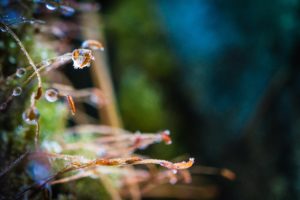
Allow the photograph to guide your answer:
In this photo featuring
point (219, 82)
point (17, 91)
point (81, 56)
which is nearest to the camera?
point (81, 56)

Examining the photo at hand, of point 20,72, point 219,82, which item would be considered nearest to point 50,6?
point 20,72

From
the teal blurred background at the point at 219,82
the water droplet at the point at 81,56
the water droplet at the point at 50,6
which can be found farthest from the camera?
the teal blurred background at the point at 219,82

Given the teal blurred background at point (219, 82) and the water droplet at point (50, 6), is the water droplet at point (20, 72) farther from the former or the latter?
the teal blurred background at point (219, 82)

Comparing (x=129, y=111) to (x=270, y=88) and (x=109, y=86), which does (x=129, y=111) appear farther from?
(x=270, y=88)

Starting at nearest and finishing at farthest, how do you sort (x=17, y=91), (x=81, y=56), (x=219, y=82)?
(x=81, y=56) → (x=17, y=91) → (x=219, y=82)

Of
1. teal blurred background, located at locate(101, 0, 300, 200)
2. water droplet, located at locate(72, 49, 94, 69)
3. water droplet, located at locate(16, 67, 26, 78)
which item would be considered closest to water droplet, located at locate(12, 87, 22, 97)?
water droplet, located at locate(16, 67, 26, 78)

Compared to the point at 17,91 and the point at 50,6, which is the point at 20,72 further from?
the point at 50,6

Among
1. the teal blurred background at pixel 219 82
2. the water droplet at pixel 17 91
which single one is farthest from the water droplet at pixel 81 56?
the teal blurred background at pixel 219 82

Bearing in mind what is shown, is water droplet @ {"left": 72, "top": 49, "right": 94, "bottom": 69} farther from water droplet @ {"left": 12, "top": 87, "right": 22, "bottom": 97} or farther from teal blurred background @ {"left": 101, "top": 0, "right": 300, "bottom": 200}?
teal blurred background @ {"left": 101, "top": 0, "right": 300, "bottom": 200}
